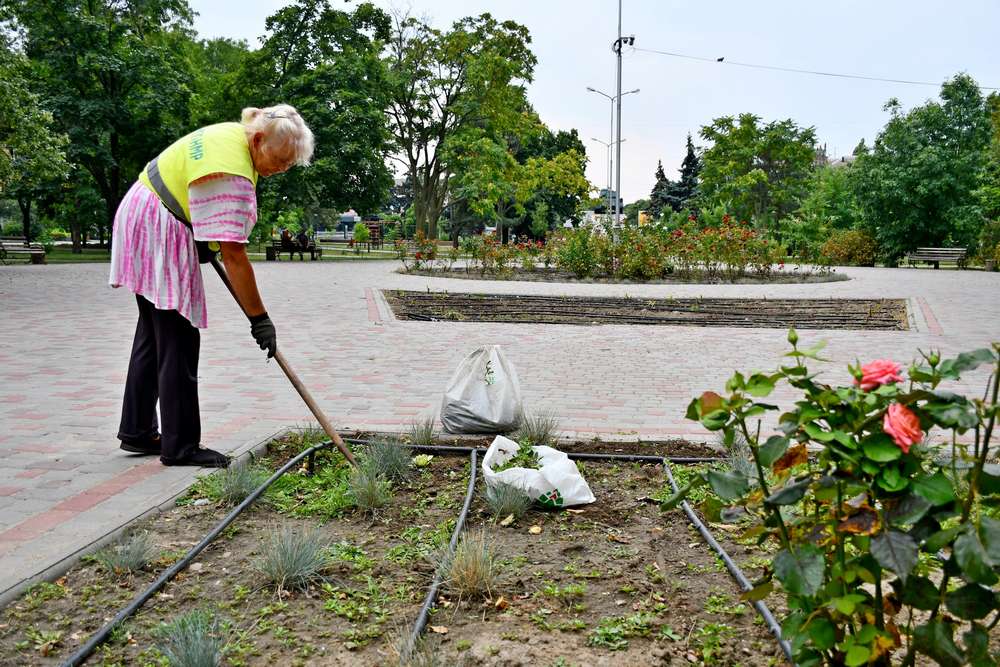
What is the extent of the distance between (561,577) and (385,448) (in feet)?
4.49

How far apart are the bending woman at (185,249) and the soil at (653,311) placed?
274 inches

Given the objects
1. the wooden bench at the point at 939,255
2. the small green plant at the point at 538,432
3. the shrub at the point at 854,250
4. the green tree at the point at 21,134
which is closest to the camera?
the small green plant at the point at 538,432

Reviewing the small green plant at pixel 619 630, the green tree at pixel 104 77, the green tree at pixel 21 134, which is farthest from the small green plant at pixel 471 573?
the green tree at pixel 104 77

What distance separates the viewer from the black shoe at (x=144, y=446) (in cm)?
437

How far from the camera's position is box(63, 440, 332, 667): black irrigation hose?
2314 mm

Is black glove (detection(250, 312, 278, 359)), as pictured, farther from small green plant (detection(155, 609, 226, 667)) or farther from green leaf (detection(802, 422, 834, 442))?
green leaf (detection(802, 422, 834, 442))

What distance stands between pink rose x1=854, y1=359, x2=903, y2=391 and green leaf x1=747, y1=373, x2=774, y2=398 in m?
0.18

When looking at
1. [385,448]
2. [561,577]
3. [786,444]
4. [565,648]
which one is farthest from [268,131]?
[786,444]

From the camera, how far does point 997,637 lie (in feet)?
8.07

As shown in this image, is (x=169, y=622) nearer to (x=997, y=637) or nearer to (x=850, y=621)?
(x=850, y=621)

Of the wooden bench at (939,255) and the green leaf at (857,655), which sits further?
the wooden bench at (939,255)

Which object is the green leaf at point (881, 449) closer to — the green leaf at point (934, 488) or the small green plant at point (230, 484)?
the green leaf at point (934, 488)

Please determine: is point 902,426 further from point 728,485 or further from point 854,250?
point 854,250

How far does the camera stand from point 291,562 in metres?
2.78
